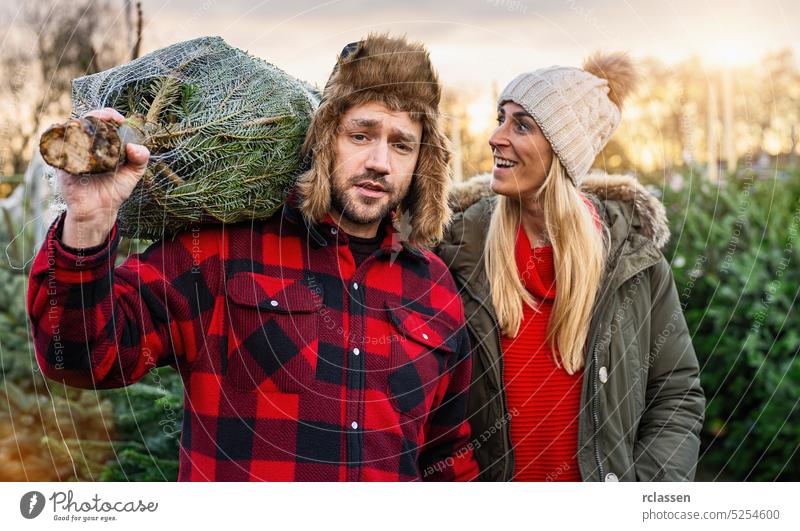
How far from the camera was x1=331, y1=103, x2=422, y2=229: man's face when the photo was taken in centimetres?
212

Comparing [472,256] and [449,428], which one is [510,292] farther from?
[449,428]

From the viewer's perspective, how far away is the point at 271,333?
208cm

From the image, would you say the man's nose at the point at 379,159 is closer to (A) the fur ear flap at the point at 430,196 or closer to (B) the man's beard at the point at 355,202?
(B) the man's beard at the point at 355,202

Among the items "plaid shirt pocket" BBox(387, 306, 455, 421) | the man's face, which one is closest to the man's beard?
the man's face

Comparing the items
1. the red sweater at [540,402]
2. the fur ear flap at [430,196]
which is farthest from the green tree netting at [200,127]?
the red sweater at [540,402]

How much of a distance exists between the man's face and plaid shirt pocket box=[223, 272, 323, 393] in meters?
0.26

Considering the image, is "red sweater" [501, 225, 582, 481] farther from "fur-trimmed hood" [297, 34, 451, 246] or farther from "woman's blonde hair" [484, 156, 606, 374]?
"fur-trimmed hood" [297, 34, 451, 246]

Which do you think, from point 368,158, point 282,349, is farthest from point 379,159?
point 282,349

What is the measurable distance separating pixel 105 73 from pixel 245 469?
101cm

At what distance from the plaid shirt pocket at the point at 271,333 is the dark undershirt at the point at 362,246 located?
183mm

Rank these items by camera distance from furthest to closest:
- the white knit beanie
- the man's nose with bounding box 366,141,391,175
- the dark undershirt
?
the white knit beanie, the dark undershirt, the man's nose with bounding box 366,141,391,175

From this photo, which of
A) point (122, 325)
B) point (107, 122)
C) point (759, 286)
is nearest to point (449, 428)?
point (122, 325)

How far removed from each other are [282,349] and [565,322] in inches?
32.9
